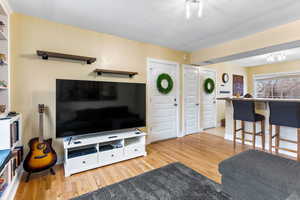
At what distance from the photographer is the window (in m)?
4.80

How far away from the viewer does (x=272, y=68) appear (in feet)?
17.2

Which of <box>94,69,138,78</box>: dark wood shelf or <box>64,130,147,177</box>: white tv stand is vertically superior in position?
<box>94,69,138,78</box>: dark wood shelf

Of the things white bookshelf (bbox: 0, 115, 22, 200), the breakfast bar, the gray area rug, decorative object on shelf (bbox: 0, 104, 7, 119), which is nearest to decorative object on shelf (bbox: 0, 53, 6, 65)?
decorative object on shelf (bbox: 0, 104, 7, 119)

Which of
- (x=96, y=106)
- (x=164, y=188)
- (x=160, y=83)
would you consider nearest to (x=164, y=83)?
(x=160, y=83)

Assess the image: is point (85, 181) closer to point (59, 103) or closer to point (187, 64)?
point (59, 103)

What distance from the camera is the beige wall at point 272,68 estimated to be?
4703 mm

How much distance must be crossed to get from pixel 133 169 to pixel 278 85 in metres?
6.19

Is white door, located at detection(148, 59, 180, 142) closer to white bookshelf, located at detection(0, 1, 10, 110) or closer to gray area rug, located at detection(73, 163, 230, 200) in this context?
gray area rug, located at detection(73, 163, 230, 200)

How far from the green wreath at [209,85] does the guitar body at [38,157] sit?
13.5ft

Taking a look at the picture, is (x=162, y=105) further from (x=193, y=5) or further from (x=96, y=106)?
(x=193, y=5)

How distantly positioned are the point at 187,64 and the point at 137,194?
330 cm

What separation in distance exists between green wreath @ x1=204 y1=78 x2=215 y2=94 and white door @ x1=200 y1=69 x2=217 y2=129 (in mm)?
88

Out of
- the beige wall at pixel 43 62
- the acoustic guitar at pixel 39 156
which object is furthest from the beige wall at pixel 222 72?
the acoustic guitar at pixel 39 156

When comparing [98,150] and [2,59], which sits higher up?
[2,59]
